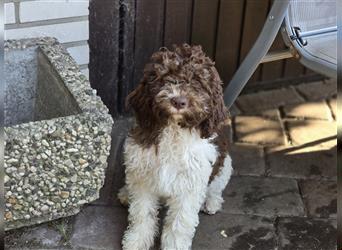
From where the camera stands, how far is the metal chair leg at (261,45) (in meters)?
3.70

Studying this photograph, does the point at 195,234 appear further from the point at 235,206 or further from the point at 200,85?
the point at 200,85

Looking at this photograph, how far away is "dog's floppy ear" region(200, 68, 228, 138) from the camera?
3.12 meters

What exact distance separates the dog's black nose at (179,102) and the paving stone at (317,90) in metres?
2.36

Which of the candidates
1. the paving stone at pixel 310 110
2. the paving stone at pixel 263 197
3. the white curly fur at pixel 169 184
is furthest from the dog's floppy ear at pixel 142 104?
the paving stone at pixel 310 110

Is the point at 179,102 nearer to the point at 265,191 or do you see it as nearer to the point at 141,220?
the point at 141,220

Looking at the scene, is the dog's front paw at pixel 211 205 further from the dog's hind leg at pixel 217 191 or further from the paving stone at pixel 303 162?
the paving stone at pixel 303 162

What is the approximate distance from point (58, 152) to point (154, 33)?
1475mm

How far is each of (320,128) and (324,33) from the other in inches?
39.7

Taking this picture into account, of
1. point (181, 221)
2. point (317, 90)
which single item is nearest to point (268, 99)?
point (317, 90)

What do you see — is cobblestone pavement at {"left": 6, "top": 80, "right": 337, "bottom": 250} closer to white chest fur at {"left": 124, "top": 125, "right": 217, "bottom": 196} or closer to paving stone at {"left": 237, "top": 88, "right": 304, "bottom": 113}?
paving stone at {"left": 237, "top": 88, "right": 304, "bottom": 113}

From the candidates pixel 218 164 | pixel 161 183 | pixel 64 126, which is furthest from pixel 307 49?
pixel 64 126

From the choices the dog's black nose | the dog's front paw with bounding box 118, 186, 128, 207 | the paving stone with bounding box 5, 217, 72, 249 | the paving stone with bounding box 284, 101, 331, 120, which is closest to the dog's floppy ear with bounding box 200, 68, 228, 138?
the dog's black nose

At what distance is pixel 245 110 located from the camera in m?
4.96

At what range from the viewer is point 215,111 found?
10.3 ft
